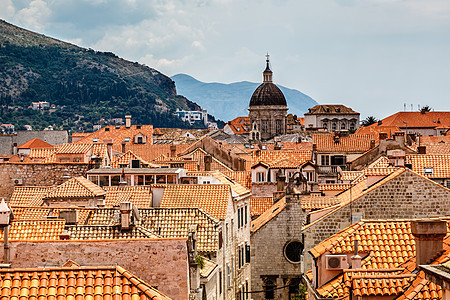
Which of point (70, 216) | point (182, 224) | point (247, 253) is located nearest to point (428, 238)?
point (70, 216)

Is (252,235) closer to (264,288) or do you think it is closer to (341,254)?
(264,288)

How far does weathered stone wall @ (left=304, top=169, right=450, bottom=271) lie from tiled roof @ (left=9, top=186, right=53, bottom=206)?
15068 millimetres

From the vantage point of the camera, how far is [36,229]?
25594 mm

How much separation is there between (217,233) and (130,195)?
7444 mm

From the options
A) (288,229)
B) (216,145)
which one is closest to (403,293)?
(288,229)

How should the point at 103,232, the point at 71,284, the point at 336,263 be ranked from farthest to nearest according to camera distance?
the point at 103,232, the point at 336,263, the point at 71,284

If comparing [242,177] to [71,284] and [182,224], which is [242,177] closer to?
[182,224]

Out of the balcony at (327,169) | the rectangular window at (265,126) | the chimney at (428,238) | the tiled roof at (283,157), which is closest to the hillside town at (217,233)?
Answer: the chimney at (428,238)

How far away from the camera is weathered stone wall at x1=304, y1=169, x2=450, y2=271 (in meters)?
30.4

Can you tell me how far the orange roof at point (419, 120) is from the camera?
576 feet

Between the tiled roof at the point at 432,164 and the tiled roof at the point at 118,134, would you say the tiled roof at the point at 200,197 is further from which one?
Answer: the tiled roof at the point at 118,134

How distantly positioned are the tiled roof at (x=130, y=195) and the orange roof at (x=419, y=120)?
135277 mm

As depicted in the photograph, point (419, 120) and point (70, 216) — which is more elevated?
point (419, 120)

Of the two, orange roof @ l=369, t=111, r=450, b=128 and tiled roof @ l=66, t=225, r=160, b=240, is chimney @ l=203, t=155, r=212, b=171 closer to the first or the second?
tiled roof @ l=66, t=225, r=160, b=240
